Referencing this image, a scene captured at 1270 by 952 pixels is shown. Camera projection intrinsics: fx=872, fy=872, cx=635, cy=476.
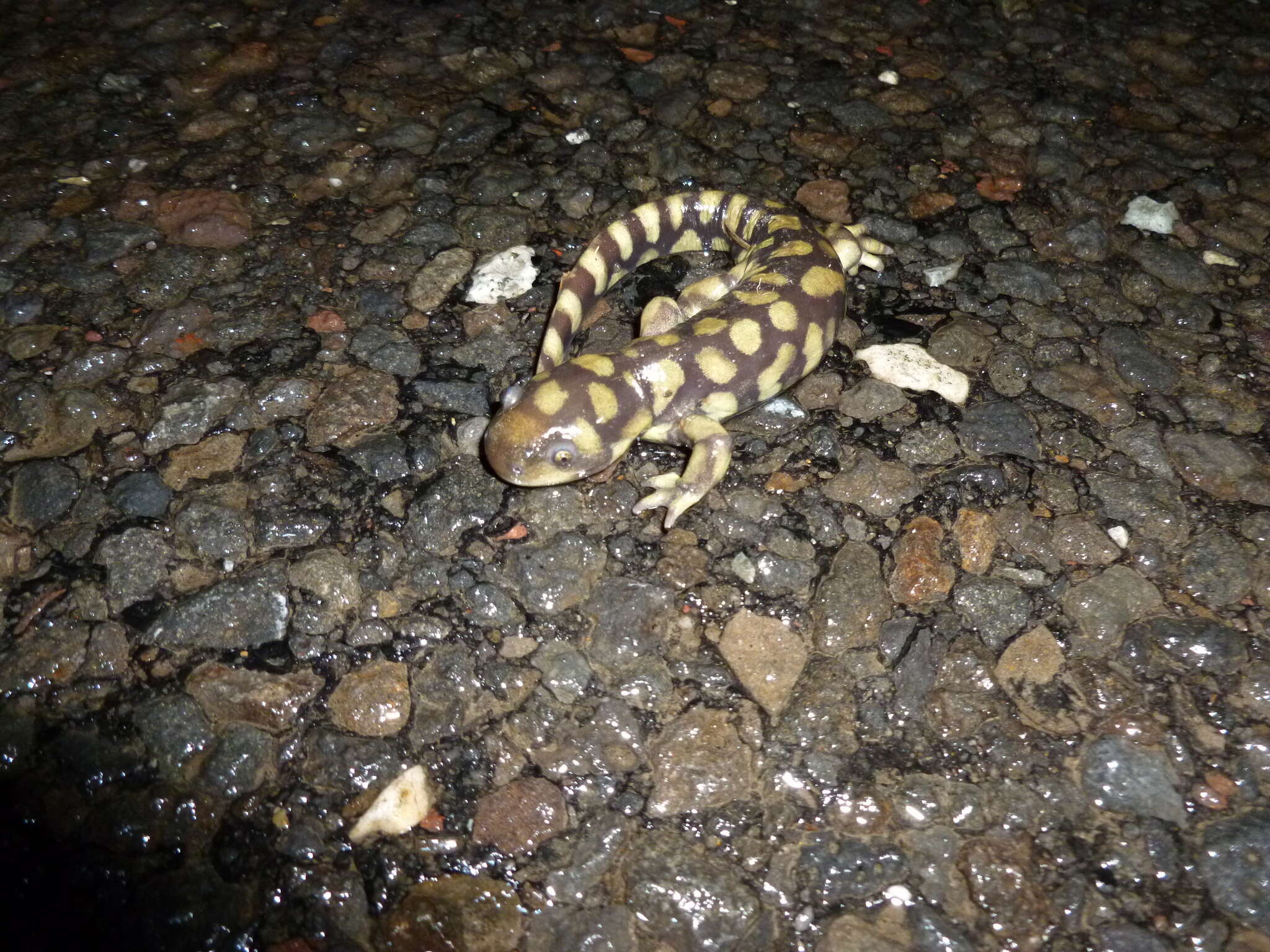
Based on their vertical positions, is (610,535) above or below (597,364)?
below

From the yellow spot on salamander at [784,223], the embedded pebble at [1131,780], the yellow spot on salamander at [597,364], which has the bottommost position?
the embedded pebble at [1131,780]

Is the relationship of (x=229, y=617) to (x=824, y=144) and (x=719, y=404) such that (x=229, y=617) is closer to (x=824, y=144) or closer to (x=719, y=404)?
(x=719, y=404)

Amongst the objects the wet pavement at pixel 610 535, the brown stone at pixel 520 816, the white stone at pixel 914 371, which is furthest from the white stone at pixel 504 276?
the brown stone at pixel 520 816

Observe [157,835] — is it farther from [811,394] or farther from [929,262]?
[929,262]

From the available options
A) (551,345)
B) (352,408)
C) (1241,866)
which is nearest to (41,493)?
(352,408)

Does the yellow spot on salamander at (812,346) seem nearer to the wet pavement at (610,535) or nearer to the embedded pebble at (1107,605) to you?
the wet pavement at (610,535)

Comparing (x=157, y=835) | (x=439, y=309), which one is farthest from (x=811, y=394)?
(x=157, y=835)
